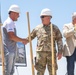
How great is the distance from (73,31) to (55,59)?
Result: 69cm

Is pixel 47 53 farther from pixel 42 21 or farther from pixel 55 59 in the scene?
pixel 42 21

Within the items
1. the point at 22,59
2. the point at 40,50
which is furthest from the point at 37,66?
the point at 22,59

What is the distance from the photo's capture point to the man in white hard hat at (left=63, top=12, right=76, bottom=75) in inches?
279

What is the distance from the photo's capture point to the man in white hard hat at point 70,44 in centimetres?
709

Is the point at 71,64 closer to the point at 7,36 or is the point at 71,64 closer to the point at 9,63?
the point at 9,63

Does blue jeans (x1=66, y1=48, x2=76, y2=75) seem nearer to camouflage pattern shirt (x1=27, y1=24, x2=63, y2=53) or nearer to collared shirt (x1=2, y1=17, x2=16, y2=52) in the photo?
camouflage pattern shirt (x1=27, y1=24, x2=63, y2=53)

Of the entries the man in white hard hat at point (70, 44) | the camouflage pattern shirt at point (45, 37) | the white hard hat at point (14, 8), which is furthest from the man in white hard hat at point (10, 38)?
Answer: the man in white hard hat at point (70, 44)

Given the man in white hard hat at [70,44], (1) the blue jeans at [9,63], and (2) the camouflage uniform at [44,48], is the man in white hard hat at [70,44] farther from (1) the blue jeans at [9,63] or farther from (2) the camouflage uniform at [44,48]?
(1) the blue jeans at [9,63]

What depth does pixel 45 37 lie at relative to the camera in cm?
708

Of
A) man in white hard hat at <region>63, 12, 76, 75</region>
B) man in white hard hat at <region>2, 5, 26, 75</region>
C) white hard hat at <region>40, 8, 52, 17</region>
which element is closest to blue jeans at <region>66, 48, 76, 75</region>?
man in white hard hat at <region>63, 12, 76, 75</region>

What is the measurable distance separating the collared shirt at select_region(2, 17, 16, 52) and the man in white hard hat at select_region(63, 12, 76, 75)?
3.71ft

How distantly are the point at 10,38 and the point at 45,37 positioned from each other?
2.66 ft

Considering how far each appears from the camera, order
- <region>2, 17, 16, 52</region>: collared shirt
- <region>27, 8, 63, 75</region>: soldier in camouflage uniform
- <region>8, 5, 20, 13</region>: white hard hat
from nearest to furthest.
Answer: <region>2, 17, 16, 52</region>: collared shirt < <region>8, 5, 20, 13</region>: white hard hat < <region>27, 8, 63, 75</region>: soldier in camouflage uniform

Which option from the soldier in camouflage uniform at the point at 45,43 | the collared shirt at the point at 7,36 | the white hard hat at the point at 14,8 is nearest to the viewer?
the collared shirt at the point at 7,36
